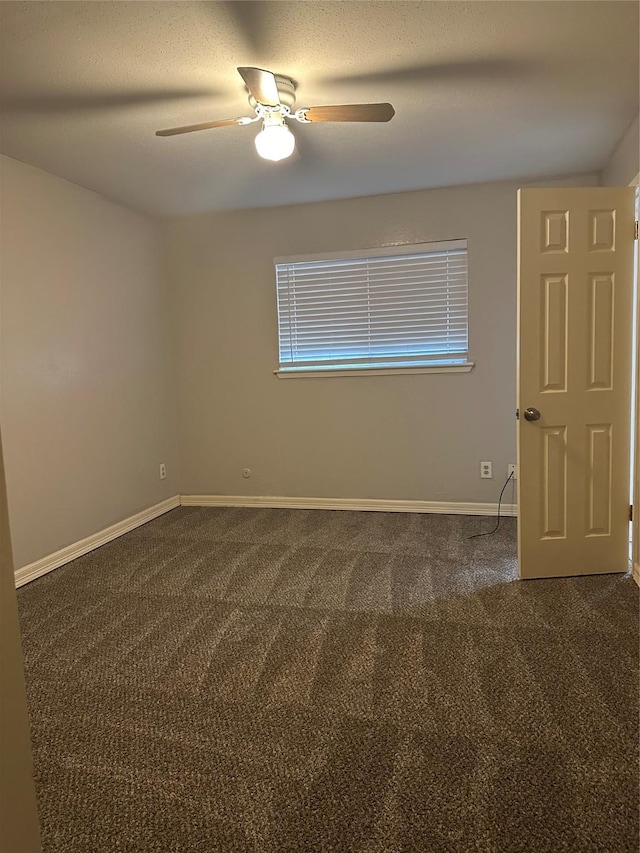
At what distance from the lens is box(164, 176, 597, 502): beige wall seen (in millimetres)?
3996

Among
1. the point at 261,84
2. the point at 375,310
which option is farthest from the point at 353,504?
the point at 261,84

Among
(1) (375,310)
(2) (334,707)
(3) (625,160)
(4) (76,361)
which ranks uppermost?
(3) (625,160)

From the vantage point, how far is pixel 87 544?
363 centimetres

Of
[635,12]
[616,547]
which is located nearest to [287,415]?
[616,547]

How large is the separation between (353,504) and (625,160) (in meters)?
3.01

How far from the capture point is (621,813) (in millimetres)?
1402

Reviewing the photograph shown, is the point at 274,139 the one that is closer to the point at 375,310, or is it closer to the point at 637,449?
the point at 375,310

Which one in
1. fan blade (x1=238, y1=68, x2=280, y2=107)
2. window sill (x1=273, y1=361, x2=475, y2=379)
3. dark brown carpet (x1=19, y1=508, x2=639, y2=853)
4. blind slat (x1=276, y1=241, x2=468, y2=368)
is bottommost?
dark brown carpet (x1=19, y1=508, x2=639, y2=853)

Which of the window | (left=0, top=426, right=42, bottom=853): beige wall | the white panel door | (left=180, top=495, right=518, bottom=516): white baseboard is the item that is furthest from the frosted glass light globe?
(left=180, top=495, right=518, bottom=516): white baseboard

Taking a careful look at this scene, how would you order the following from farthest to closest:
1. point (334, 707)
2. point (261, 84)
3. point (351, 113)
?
point (351, 113), point (261, 84), point (334, 707)

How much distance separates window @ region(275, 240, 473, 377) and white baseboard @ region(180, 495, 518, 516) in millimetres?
1090

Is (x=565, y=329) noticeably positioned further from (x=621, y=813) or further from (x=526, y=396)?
(x=621, y=813)

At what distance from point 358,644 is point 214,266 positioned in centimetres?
341

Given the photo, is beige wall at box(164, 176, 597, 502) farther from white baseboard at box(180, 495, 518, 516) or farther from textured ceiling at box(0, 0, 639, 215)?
textured ceiling at box(0, 0, 639, 215)
